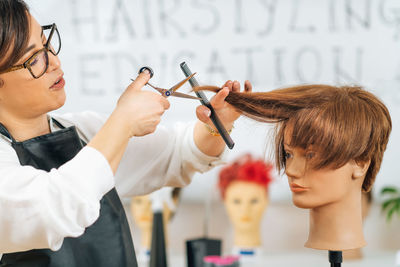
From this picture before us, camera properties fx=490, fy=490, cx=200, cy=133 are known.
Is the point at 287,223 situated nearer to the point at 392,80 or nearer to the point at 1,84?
the point at 392,80

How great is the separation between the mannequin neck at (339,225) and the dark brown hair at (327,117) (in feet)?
0.32

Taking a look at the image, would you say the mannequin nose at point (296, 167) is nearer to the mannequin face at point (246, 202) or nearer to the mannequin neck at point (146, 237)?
the mannequin face at point (246, 202)

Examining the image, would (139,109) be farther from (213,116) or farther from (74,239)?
(74,239)

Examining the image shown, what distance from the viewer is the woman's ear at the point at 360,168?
0.91 m

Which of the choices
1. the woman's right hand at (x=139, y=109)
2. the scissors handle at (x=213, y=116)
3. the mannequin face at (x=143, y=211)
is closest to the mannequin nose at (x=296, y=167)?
the scissors handle at (x=213, y=116)

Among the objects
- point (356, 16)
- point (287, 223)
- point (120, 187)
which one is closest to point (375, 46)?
point (356, 16)

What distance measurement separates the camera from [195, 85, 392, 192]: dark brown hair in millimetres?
862

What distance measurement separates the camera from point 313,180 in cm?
91

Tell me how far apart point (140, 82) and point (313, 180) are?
0.37m

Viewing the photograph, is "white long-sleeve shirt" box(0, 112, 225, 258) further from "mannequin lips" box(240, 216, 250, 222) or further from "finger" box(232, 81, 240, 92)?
"mannequin lips" box(240, 216, 250, 222)

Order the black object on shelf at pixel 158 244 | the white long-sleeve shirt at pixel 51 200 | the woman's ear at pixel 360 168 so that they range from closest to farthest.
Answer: the white long-sleeve shirt at pixel 51 200 < the woman's ear at pixel 360 168 < the black object on shelf at pixel 158 244

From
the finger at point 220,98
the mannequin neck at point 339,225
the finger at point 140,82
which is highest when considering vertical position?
the finger at point 140,82

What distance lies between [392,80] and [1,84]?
141 cm

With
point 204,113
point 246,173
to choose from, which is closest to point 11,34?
point 204,113
